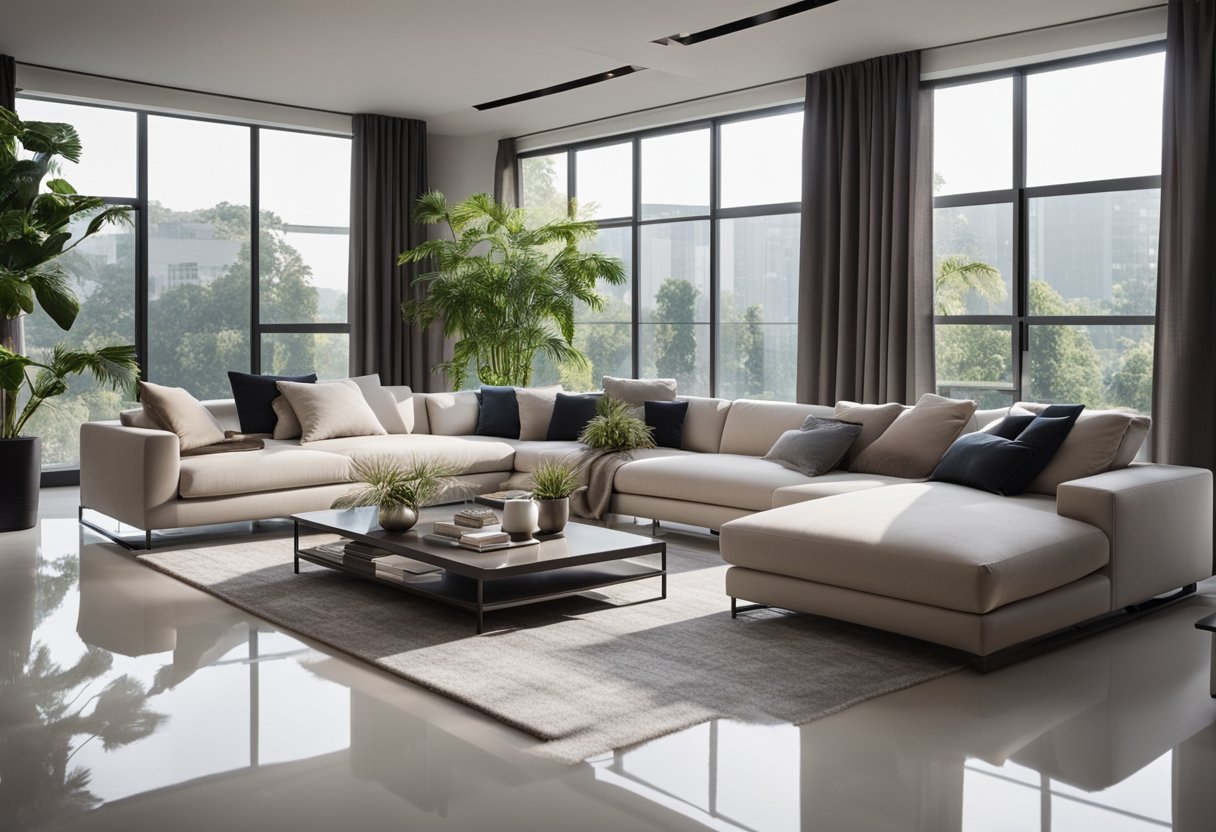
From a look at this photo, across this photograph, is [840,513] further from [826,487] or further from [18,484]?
[18,484]

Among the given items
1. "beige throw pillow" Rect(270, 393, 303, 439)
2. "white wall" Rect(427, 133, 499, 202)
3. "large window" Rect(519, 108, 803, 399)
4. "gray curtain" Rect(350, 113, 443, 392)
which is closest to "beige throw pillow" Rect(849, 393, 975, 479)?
"large window" Rect(519, 108, 803, 399)

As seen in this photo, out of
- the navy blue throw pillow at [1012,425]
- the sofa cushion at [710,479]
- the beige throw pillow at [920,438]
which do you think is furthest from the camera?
the sofa cushion at [710,479]

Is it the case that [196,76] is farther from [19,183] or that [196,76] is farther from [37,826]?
[37,826]

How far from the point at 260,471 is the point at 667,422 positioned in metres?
2.46

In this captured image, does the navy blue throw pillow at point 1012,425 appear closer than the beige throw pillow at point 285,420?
Yes

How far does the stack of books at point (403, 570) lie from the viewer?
453 cm

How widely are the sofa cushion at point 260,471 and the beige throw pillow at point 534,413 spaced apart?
55.7 inches

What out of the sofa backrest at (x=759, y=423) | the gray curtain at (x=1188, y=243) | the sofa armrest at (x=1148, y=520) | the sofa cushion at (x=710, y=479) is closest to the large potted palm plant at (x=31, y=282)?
the sofa cushion at (x=710, y=479)

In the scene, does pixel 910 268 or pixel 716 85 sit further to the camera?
pixel 716 85

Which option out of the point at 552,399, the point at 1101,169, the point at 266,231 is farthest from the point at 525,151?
the point at 1101,169

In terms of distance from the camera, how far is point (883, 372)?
6805 mm

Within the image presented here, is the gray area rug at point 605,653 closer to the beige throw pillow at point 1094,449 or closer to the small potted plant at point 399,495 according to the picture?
the small potted plant at point 399,495

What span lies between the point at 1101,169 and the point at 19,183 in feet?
20.2

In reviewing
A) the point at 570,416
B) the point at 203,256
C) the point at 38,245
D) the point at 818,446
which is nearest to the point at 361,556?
the point at 818,446
